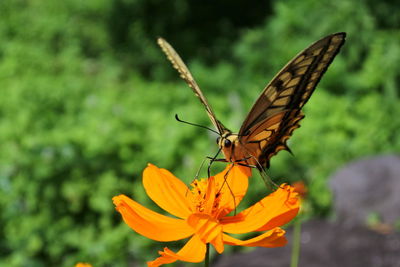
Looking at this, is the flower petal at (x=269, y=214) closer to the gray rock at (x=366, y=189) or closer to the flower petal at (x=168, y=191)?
the flower petal at (x=168, y=191)

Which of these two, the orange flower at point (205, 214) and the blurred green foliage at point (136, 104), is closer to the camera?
the orange flower at point (205, 214)

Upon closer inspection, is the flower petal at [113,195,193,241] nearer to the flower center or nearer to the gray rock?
the flower center

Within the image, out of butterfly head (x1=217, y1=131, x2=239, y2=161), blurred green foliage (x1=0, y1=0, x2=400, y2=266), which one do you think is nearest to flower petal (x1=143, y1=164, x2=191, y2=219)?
butterfly head (x1=217, y1=131, x2=239, y2=161)

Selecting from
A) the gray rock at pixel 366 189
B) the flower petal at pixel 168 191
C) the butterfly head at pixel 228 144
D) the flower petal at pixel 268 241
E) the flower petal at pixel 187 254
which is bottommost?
the flower petal at pixel 268 241

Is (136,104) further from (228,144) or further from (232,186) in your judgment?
(232,186)

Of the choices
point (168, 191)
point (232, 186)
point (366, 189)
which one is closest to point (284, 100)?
point (232, 186)

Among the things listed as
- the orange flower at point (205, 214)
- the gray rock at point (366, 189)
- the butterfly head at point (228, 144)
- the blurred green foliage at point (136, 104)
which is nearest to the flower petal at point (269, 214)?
the orange flower at point (205, 214)

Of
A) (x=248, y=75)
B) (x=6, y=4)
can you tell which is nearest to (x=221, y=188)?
(x=248, y=75)
